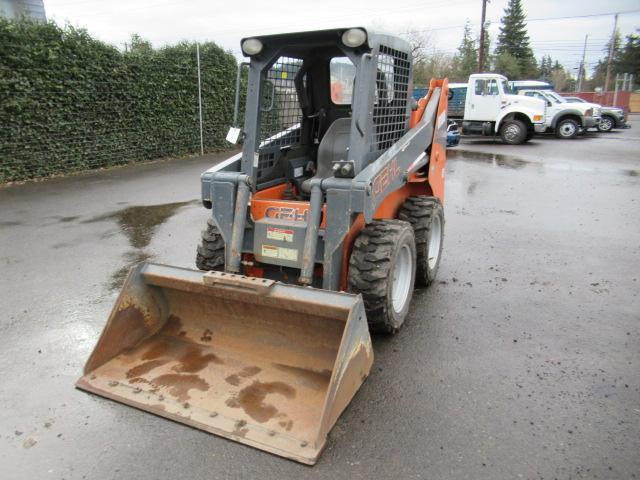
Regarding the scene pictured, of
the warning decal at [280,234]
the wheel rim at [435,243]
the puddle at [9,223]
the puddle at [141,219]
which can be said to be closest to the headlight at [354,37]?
the warning decal at [280,234]

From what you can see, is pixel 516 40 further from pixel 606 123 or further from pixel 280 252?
pixel 280 252

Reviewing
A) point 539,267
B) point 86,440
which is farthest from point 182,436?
point 539,267

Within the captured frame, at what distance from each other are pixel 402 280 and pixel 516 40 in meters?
68.0

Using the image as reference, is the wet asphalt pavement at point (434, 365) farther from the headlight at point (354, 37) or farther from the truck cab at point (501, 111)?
the truck cab at point (501, 111)

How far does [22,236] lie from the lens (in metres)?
6.93

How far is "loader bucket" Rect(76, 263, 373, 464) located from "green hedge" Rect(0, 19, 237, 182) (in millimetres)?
8453

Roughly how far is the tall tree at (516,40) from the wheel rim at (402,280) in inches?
2374

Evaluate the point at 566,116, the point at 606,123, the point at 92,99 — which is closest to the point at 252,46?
the point at 92,99

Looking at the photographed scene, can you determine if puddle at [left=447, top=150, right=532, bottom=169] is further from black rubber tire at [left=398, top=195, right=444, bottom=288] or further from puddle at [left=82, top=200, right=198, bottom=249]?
black rubber tire at [left=398, top=195, right=444, bottom=288]

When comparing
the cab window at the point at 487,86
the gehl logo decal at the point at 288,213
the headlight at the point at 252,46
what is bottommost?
the gehl logo decal at the point at 288,213

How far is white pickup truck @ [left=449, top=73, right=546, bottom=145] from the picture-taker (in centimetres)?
1817

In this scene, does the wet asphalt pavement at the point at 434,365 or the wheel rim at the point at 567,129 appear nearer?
the wet asphalt pavement at the point at 434,365

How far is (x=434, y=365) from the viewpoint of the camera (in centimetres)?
364

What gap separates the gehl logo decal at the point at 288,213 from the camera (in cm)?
378
